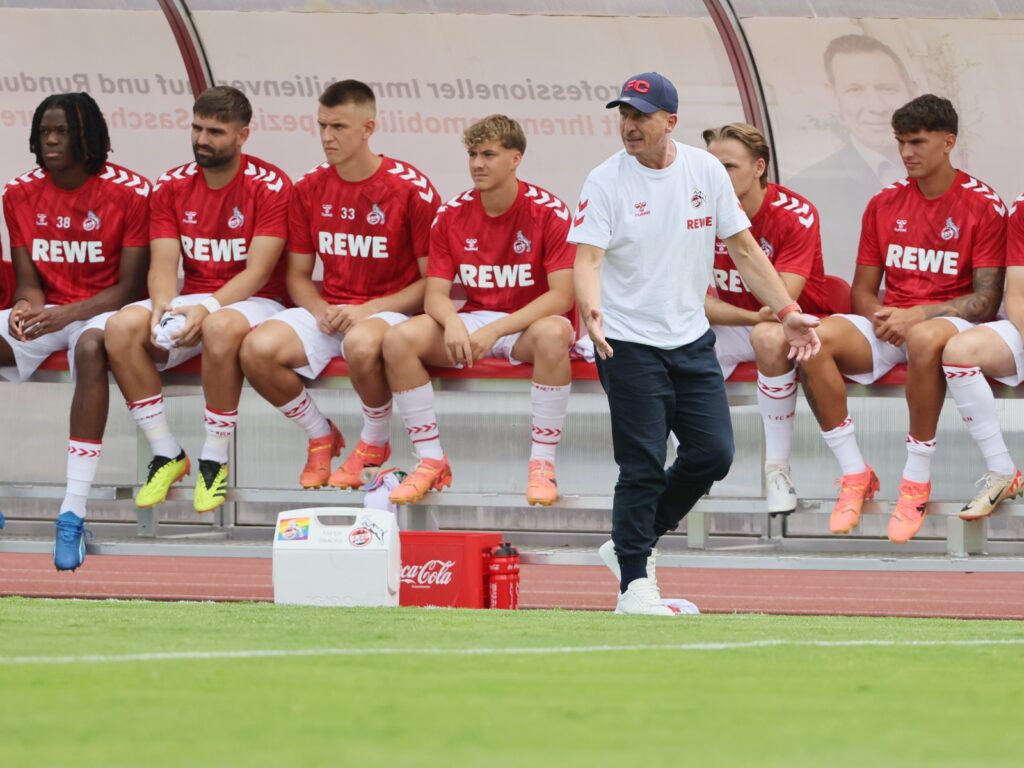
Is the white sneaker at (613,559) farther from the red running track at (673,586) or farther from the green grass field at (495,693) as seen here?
the red running track at (673,586)

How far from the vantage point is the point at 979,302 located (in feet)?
23.7

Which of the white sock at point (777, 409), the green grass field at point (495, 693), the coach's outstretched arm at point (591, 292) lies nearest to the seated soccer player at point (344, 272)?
the white sock at point (777, 409)

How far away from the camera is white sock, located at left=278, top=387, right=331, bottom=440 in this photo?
759 cm

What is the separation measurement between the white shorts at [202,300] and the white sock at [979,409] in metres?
2.70

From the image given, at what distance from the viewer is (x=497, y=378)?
7.47m

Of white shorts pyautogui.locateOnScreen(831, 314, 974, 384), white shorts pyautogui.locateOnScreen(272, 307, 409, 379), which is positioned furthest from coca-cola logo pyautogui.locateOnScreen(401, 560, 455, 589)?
white shorts pyautogui.locateOnScreen(831, 314, 974, 384)

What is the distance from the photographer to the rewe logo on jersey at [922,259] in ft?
24.1

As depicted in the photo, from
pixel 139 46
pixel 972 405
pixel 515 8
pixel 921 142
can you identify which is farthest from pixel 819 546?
pixel 139 46

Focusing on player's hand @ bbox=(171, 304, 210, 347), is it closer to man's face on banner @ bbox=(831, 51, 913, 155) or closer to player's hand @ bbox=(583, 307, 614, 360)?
player's hand @ bbox=(583, 307, 614, 360)

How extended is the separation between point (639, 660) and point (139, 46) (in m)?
6.02

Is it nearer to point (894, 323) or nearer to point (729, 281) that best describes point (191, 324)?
point (729, 281)

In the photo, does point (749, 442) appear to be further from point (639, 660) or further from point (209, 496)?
point (639, 660)

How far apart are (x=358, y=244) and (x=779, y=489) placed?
6.44 feet

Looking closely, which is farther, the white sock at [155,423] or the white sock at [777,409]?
the white sock at [155,423]
